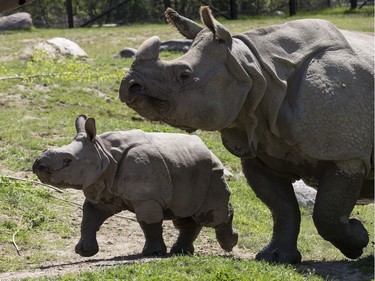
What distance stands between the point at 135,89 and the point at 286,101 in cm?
141

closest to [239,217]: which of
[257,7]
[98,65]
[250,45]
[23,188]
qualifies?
[23,188]

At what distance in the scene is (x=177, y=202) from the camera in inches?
361

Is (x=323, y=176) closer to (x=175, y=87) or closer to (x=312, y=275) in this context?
(x=312, y=275)

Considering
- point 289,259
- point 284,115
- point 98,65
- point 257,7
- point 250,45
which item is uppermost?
point 250,45

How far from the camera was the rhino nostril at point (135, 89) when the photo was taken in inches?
291

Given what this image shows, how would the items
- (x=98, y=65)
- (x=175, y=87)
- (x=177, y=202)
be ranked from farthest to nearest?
(x=98, y=65)
(x=177, y=202)
(x=175, y=87)

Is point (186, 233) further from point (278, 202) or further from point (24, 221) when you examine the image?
point (24, 221)

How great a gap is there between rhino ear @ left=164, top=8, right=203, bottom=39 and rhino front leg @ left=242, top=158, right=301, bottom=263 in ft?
4.48

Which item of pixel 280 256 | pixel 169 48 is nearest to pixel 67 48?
pixel 169 48

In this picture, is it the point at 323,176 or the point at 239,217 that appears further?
the point at 239,217

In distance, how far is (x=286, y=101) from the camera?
812 centimetres

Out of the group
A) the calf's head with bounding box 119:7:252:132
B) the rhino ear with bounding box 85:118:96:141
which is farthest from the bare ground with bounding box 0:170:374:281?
the calf's head with bounding box 119:7:252:132

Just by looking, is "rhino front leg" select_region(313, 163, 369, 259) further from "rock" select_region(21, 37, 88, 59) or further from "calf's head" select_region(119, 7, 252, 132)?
"rock" select_region(21, 37, 88, 59)

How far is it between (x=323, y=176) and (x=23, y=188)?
15.0 feet
